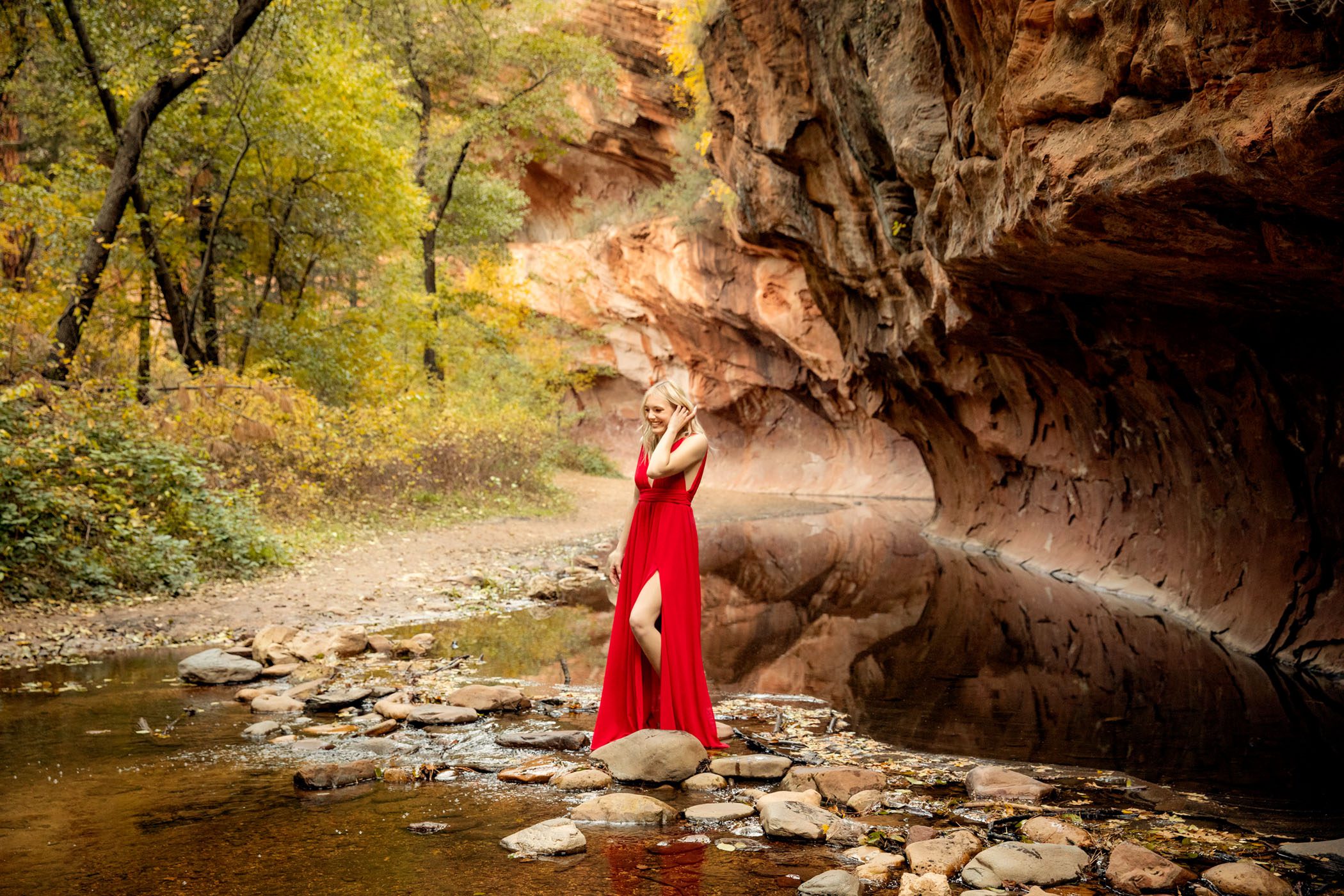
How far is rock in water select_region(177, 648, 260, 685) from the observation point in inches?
290

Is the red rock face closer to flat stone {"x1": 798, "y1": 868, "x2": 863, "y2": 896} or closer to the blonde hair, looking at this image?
the blonde hair

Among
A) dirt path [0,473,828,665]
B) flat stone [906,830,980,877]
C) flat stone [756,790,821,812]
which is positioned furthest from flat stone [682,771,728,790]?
dirt path [0,473,828,665]

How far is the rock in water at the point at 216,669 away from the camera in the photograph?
24.2 feet

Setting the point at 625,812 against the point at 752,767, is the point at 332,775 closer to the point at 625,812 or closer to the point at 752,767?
the point at 625,812

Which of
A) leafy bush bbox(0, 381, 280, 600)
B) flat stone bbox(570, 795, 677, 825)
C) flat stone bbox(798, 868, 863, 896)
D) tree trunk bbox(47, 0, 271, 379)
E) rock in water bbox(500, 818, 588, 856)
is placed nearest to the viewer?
flat stone bbox(798, 868, 863, 896)

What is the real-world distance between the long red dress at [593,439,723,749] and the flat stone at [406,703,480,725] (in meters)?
1.03

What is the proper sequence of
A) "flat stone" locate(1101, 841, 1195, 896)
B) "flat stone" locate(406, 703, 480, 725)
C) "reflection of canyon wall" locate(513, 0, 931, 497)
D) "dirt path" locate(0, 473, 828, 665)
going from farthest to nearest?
"reflection of canyon wall" locate(513, 0, 931, 497) → "dirt path" locate(0, 473, 828, 665) → "flat stone" locate(406, 703, 480, 725) → "flat stone" locate(1101, 841, 1195, 896)

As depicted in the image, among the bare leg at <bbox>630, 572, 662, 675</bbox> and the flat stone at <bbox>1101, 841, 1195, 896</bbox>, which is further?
the bare leg at <bbox>630, 572, 662, 675</bbox>

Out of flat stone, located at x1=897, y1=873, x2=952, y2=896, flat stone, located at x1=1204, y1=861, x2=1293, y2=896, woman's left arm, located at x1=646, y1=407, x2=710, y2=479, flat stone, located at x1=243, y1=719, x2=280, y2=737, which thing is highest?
woman's left arm, located at x1=646, y1=407, x2=710, y2=479

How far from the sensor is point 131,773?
493cm

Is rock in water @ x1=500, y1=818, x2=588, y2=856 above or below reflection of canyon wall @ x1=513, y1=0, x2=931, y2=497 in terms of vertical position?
below

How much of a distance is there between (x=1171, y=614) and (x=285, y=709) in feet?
30.5

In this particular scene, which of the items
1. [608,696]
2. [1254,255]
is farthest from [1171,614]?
[608,696]

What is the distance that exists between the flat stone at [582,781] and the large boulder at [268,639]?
401 centimetres
